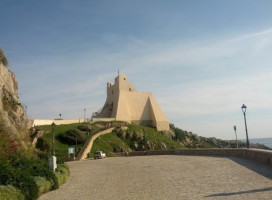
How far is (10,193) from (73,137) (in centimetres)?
4276

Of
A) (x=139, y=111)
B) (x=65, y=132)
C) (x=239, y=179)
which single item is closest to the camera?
(x=239, y=179)

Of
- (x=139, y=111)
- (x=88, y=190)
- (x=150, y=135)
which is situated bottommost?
(x=88, y=190)

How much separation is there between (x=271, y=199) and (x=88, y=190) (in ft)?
23.3

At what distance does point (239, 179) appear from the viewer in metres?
11.5

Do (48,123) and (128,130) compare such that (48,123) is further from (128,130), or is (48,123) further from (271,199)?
(271,199)

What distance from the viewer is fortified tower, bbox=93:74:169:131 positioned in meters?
65.7

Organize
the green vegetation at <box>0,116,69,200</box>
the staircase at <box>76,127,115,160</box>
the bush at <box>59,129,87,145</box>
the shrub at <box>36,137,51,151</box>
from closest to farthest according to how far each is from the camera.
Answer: the green vegetation at <box>0,116,69,200</box>
the staircase at <box>76,127,115,160</box>
the shrub at <box>36,137,51,151</box>
the bush at <box>59,129,87,145</box>

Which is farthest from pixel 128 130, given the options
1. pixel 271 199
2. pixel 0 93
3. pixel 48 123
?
pixel 271 199

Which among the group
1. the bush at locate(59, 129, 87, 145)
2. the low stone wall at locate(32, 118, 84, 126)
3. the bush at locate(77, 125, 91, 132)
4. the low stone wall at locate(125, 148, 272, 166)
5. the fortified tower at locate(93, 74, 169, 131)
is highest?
the fortified tower at locate(93, 74, 169, 131)

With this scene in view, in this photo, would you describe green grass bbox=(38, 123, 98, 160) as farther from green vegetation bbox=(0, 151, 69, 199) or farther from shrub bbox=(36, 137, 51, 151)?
green vegetation bbox=(0, 151, 69, 199)

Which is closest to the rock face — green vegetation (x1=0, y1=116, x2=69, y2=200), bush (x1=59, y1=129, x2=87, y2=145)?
green vegetation (x1=0, y1=116, x2=69, y2=200)

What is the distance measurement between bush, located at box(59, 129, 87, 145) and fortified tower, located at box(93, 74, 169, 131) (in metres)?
14.4

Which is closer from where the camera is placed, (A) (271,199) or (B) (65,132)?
(A) (271,199)

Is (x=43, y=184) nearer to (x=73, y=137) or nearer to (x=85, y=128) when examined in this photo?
(x=73, y=137)
